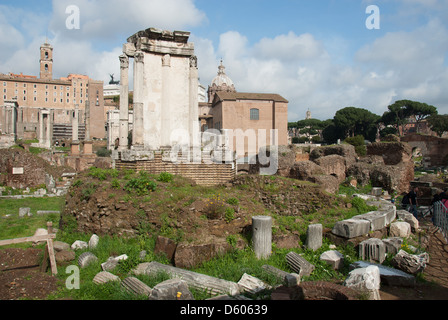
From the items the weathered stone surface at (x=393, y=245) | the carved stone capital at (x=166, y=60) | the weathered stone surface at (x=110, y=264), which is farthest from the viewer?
→ the carved stone capital at (x=166, y=60)

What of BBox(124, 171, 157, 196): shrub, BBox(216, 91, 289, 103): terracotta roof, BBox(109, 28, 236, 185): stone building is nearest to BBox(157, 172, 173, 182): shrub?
BBox(124, 171, 157, 196): shrub

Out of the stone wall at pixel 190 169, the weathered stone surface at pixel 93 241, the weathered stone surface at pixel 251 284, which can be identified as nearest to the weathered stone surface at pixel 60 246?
the weathered stone surface at pixel 93 241

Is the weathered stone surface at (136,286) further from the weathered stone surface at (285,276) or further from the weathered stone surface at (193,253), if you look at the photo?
the weathered stone surface at (285,276)

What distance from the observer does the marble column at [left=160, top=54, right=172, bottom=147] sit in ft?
38.3

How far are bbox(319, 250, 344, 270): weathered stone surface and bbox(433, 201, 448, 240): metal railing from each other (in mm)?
3965

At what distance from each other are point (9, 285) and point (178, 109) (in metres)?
8.24

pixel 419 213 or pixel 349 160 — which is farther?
pixel 349 160

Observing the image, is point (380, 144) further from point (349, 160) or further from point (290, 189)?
point (290, 189)

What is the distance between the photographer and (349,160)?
2070cm

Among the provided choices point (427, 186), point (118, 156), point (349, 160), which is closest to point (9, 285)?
point (118, 156)

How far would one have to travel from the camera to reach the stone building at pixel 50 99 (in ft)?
232

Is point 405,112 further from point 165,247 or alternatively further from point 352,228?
point 165,247

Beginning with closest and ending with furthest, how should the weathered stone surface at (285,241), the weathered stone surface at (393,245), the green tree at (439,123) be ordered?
the weathered stone surface at (393,245) → the weathered stone surface at (285,241) → the green tree at (439,123)

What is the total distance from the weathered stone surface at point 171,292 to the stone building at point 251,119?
120 ft
